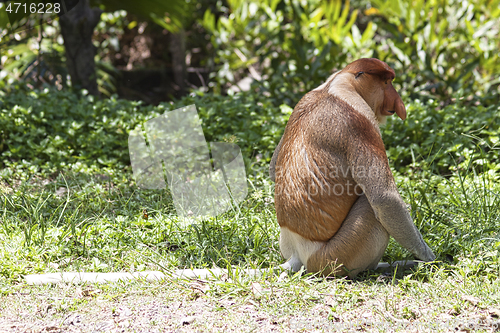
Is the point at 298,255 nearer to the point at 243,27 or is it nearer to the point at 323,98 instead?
the point at 323,98

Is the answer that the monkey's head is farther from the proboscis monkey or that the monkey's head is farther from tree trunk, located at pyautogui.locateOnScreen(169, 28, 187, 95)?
tree trunk, located at pyautogui.locateOnScreen(169, 28, 187, 95)

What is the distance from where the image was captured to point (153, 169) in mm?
4316

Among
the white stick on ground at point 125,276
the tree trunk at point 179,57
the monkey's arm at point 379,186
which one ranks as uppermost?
the tree trunk at point 179,57

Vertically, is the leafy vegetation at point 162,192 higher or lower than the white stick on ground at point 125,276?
higher

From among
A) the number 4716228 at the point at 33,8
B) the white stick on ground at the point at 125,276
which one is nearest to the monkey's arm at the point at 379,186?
the white stick on ground at the point at 125,276

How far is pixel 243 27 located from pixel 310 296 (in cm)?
548

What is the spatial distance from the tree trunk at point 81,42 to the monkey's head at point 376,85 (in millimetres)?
4490

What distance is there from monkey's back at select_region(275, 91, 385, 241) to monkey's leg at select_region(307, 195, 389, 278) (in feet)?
0.16

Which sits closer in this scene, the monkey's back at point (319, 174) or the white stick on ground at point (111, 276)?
the monkey's back at point (319, 174)

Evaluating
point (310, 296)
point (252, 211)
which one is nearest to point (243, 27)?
point (252, 211)

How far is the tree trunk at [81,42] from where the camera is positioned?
591 cm

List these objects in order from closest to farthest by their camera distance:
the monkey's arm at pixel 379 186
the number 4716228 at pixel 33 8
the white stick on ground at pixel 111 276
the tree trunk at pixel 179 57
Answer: the monkey's arm at pixel 379 186 < the white stick on ground at pixel 111 276 < the number 4716228 at pixel 33 8 < the tree trunk at pixel 179 57

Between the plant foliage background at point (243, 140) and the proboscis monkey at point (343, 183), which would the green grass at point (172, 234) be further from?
the proboscis monkey at point (343, 183)

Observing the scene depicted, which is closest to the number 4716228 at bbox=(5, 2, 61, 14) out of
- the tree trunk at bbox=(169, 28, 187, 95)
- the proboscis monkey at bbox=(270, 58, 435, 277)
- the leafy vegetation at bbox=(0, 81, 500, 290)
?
the leafy vegetation at bbox=(0, 81, 500, 290)
